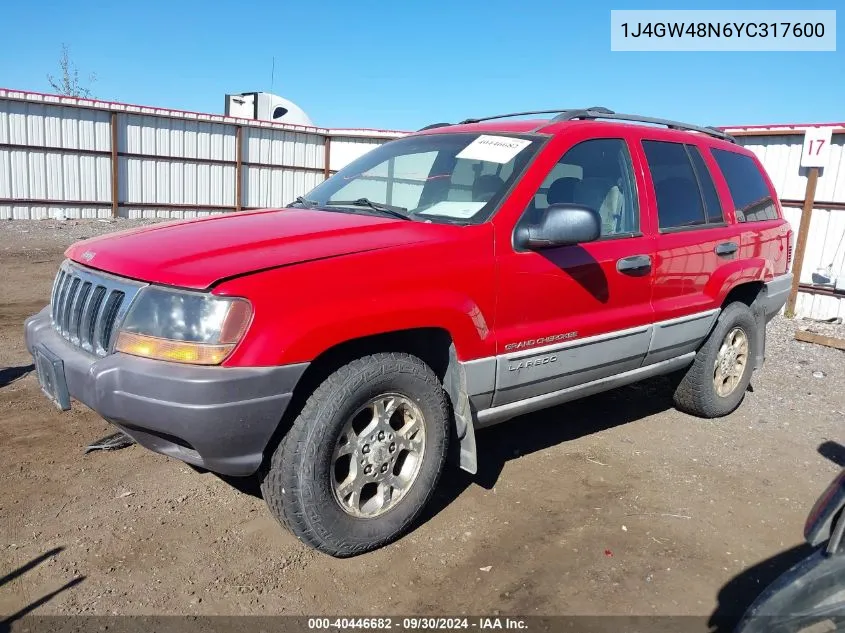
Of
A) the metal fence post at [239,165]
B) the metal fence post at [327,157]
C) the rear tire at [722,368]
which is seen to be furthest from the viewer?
the metal fence post at [327,157]

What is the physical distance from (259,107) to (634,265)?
1892cm

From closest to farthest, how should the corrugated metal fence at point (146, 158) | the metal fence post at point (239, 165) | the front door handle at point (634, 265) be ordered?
1. the front door handle at point (634, 265)
2. the corrugated metal fence at point (146, 158)
3. the metal fence post at point (239, 165)

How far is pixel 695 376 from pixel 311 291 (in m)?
3.27

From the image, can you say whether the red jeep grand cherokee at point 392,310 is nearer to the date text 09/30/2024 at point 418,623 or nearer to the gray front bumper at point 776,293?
the date text 09/30/2024 at point 418,623

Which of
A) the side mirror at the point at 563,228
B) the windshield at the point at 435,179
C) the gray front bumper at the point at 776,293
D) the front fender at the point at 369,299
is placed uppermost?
the windshield at the point at 435,179

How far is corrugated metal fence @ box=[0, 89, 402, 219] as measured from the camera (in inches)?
610

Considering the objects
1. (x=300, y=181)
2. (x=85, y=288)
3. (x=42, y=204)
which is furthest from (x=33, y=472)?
(x=300, y=181)

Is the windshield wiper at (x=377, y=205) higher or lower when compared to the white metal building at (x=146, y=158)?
lower

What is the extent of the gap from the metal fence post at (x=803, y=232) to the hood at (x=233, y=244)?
24.2 ft

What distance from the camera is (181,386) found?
97.8 inches

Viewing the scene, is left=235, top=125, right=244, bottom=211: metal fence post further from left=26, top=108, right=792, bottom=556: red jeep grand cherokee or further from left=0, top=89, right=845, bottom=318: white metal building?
left=26, top=108, right=792, bottom=556: red jeep grand cherokee

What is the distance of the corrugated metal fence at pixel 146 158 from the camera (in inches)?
610

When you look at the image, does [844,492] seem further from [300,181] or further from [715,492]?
[300,181]

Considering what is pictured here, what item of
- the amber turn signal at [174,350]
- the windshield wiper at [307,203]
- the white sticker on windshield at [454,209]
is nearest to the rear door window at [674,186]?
the white sticker on windshield at [454,209]
